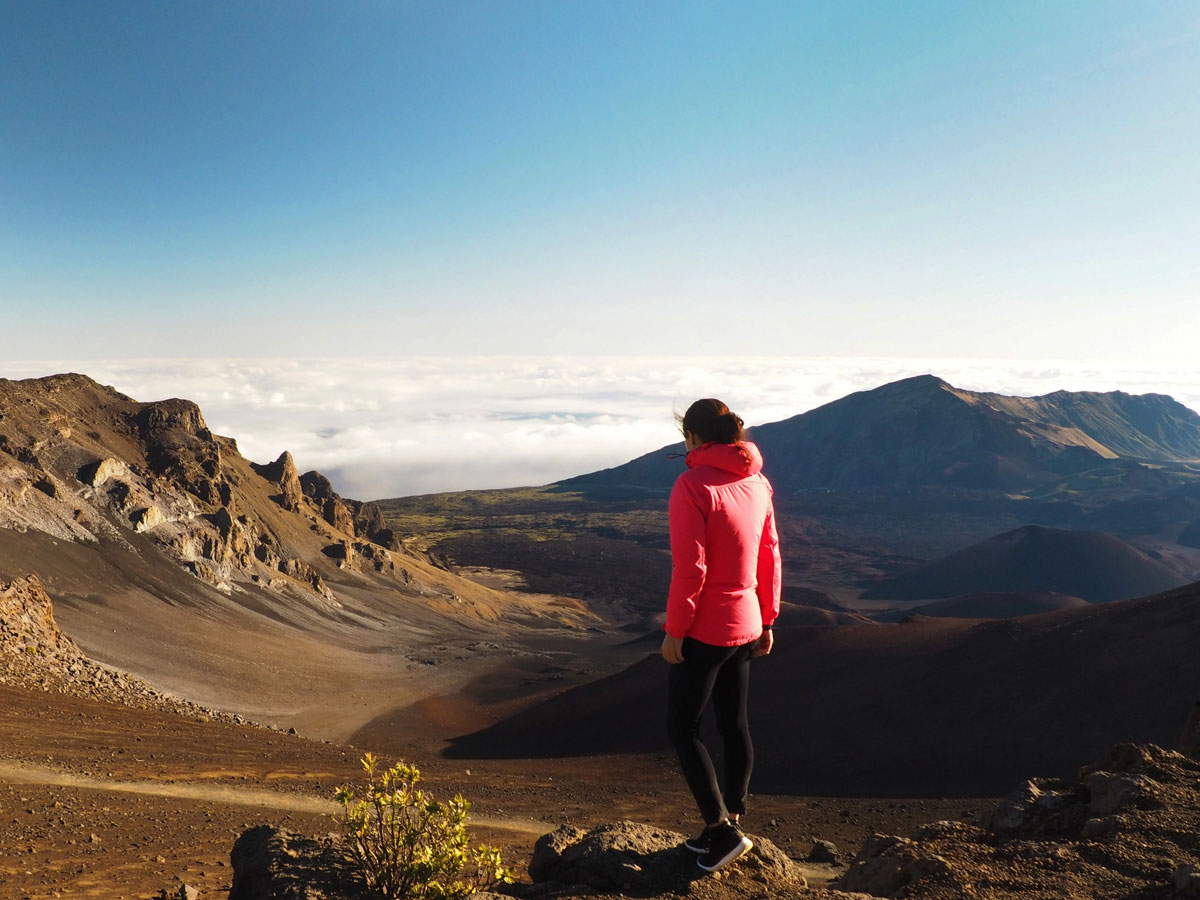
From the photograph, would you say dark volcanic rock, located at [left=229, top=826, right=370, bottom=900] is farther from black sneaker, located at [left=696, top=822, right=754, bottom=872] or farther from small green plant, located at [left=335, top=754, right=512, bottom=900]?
black sneaker, located at [left=696, top=822, right=754, bottom=872]

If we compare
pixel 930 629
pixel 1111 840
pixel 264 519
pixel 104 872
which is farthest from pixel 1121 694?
pixel 264 519

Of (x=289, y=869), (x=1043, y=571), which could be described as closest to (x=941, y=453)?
(x=1043, y=571)

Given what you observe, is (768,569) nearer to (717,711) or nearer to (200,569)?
(717,711)

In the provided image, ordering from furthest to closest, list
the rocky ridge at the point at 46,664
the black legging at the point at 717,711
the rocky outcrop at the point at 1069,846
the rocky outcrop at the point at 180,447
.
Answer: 1. the rocky outcrop at the point at 180,447
2. the rocky ridge at the point at 46,664
3. the rocky outcrop at the point at 1069,846
4. the black legging at the point at 717,711

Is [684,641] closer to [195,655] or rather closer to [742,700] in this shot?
[742,700]

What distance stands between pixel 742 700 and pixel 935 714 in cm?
1586

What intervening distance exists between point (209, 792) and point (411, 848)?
9.84 m

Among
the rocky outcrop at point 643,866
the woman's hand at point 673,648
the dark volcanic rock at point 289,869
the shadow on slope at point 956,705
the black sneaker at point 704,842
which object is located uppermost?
the woman's hand at point 673,648

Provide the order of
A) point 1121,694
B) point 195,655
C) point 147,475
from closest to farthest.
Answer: point 1121,694
point 195,655
point 147,475

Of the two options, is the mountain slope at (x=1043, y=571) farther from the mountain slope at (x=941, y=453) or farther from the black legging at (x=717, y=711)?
the black legging at (x=717, y=711)

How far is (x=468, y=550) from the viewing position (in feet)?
350

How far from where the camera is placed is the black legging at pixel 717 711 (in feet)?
13.9

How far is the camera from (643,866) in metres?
4.47

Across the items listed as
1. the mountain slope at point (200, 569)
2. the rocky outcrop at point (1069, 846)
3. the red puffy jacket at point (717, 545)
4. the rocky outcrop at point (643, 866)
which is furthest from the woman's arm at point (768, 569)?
the mountain slope at point (200, 569)
